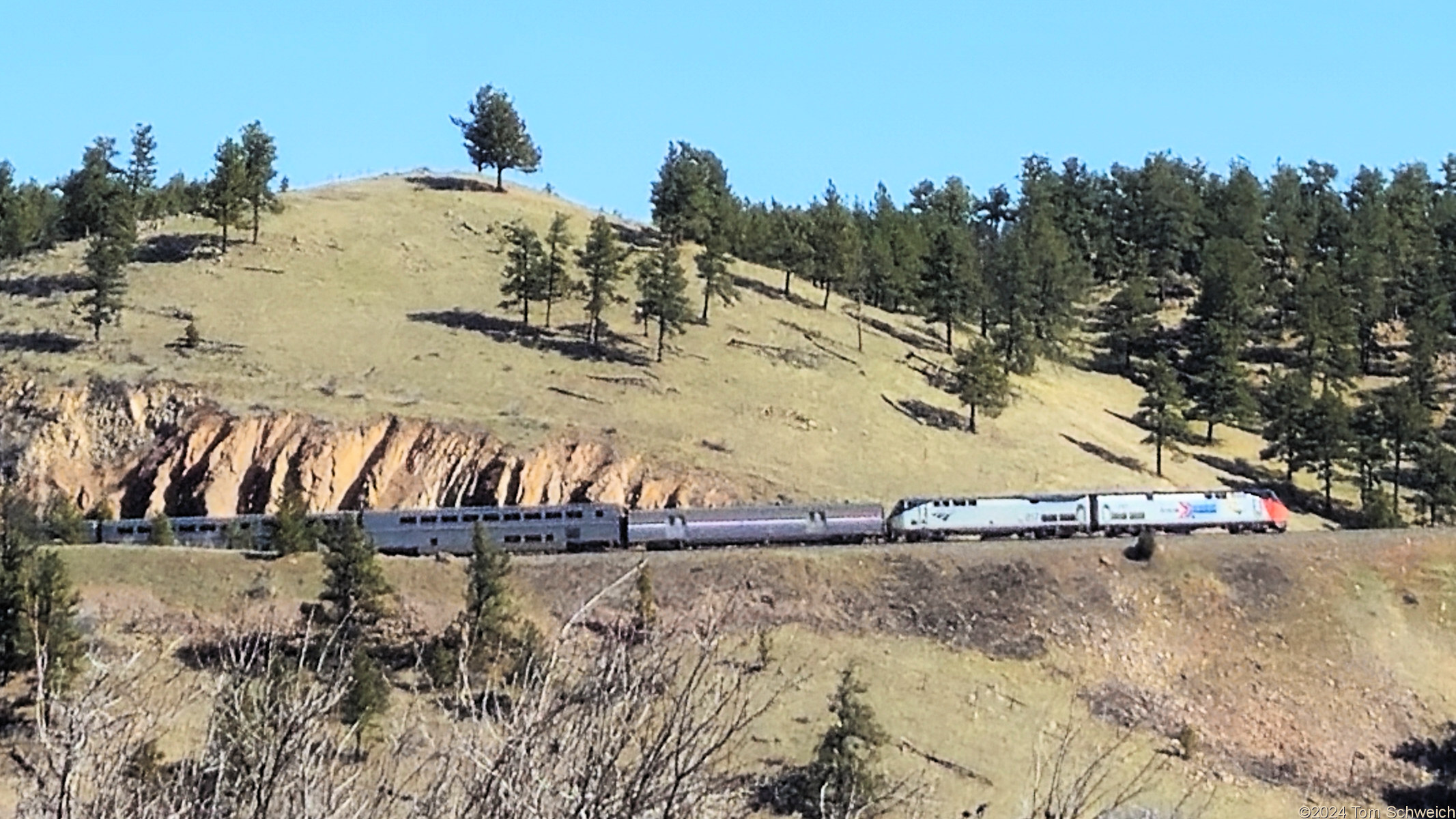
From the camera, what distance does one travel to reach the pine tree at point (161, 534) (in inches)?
2485

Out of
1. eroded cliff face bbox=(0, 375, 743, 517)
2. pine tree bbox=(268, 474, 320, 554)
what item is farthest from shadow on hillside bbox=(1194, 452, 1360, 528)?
pine tree bbox=(268, 474, 320, 554)

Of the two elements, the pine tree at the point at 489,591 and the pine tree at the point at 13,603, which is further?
the pine tree at the point at 489,591

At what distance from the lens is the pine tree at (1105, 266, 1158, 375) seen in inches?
4695

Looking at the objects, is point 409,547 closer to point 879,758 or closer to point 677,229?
point 879,758

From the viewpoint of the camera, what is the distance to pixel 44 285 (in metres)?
90.9

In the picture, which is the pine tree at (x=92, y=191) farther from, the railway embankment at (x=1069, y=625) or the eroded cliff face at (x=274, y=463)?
the railway embankment at (x=1069, y=625)

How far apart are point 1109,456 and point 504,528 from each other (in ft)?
119

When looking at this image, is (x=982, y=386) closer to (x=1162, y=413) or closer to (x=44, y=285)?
(x=1162, y=413)

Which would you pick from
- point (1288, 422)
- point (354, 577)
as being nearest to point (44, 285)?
point (354, 577)

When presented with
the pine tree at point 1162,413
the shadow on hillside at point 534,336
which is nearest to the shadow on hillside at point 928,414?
the pine tree at point 1162,413

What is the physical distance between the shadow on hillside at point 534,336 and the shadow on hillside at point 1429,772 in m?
39.4

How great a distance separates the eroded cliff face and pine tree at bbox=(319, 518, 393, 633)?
50.4 feet

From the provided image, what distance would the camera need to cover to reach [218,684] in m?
14.8

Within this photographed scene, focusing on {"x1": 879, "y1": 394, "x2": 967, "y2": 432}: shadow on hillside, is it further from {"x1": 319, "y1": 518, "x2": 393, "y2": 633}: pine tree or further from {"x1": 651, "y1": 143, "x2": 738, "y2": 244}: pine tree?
{"x1": 319, "y1": 518, "x2": 393, "y2": 633}: pine tree
